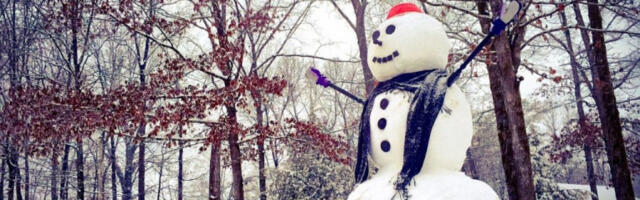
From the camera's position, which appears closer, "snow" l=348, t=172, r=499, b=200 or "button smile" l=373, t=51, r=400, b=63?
"snow" l=348, t=172, r=499, b=200

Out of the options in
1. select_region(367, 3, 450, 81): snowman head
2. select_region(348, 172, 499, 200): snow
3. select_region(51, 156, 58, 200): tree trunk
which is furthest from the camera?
select_region(51, 156, 58, 200): tree trunk

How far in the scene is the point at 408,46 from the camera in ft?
12.6

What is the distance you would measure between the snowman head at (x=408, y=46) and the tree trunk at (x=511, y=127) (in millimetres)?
2315

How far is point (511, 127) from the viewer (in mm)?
6414

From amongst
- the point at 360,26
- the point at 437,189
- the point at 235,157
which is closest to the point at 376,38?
the point at 437,189

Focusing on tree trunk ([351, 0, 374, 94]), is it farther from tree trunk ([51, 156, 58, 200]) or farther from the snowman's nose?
tree trunk ([51, 156, 58, 200])

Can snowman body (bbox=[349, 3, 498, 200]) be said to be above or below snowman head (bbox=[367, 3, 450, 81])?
below

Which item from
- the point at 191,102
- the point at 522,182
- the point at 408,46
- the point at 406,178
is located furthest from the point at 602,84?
the point at 191,102

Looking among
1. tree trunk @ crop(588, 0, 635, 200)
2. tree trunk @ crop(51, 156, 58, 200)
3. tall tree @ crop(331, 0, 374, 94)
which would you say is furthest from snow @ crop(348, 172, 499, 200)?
tree trunk @ crop(51, 156, 58, 200)

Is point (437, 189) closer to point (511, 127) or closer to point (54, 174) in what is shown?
point (511, 127)

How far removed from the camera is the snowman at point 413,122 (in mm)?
3344

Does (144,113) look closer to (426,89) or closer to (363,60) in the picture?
(426,89)

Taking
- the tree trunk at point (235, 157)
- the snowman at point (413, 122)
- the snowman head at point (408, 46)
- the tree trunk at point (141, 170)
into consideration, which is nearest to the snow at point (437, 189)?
the snowman at point (413, 122)

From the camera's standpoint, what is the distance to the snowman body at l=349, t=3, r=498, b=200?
10.9 ft
